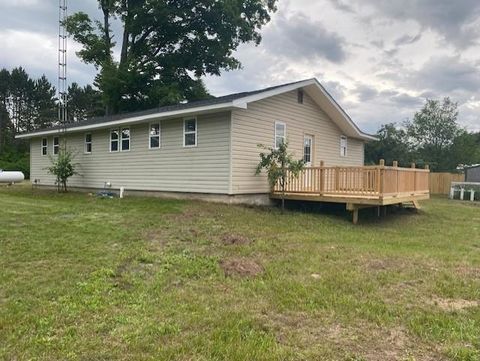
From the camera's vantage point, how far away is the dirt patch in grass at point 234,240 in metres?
7.42

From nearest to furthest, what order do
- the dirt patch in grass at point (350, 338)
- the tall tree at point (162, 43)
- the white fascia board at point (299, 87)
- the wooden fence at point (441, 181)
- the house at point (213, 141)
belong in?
the dirt patch in grass at point (350, 338)
the white fascia board at point (299, 87)
the house at point (213, 141)
the tall tree at point (162, 43)
the wooden fence at point (441, 181)

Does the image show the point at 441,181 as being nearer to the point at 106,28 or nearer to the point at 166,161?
the point at 166,161

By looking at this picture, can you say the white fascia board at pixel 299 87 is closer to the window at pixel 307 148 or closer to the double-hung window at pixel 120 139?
the window at pixel 307 148

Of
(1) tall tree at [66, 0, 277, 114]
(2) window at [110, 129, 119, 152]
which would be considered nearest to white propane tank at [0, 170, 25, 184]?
(1) tall tree at [66, 0, 277, 114]

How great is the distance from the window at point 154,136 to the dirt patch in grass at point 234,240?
277 inches

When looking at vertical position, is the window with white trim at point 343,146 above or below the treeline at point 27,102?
below

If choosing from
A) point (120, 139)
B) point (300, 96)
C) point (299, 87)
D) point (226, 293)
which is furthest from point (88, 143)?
point (226, 293)

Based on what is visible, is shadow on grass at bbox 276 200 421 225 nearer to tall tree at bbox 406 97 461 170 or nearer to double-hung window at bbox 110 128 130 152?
double-hung window at bbox 110 128 130 152

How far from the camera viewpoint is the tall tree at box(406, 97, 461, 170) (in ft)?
117

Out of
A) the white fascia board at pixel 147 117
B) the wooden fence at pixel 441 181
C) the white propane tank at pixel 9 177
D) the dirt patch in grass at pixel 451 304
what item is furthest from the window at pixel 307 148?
the white propane tank at pixel 9 177

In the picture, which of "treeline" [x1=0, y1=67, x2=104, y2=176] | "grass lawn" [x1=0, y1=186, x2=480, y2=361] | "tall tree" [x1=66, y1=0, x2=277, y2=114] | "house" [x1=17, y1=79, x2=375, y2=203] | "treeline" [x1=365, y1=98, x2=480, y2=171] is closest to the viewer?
"grass lawn" [x1=0, y1=186, x2=480, y2=361]

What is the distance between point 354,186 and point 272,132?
3.57 m

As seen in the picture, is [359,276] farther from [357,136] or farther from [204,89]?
[204,89]

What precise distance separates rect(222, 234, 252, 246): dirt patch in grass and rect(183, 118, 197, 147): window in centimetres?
548
